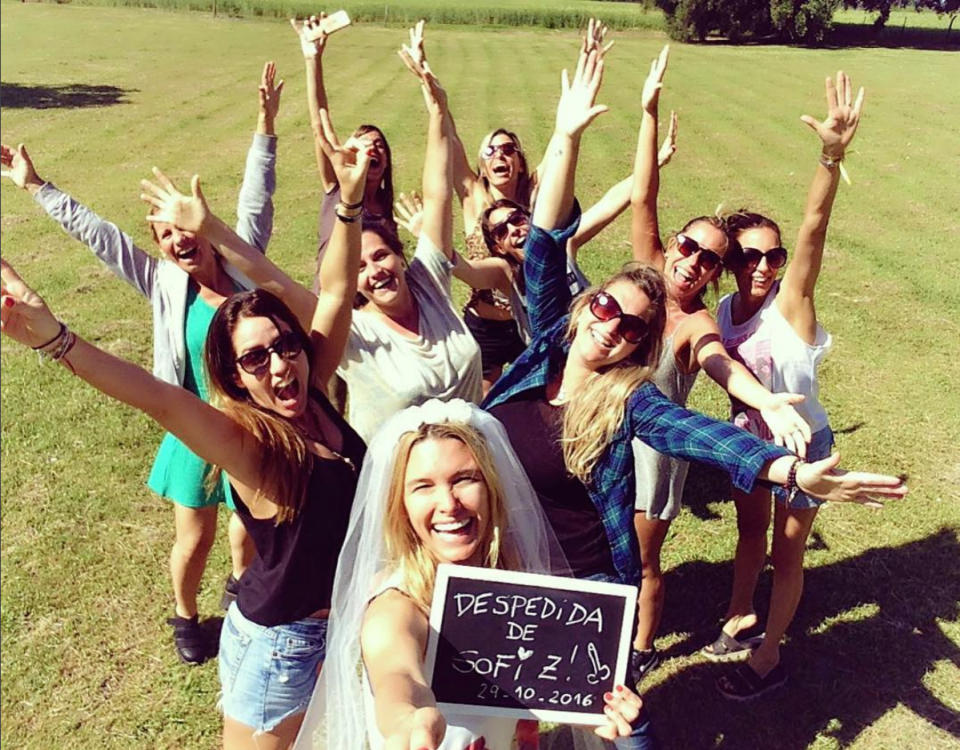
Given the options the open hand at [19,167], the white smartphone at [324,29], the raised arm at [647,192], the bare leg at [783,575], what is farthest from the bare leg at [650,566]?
the open hand at [19,167]

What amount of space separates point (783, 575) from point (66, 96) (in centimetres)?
1837

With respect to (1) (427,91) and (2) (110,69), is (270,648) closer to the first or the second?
(1) (427,91)

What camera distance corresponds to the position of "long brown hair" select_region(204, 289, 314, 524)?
2.21m

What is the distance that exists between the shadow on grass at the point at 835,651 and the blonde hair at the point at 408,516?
1.85 m

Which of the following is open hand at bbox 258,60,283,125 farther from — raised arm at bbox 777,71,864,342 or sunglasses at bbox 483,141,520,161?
raised arm at bbox 777,71,864,342

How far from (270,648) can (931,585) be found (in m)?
3.31

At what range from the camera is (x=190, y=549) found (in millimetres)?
3584

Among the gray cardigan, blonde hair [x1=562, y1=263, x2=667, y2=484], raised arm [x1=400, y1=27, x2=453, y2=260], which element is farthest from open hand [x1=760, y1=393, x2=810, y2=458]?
the gray cardigan

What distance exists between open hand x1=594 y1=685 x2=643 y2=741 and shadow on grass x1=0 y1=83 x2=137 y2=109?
17.9m

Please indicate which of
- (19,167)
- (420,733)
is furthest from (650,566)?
(19,167)

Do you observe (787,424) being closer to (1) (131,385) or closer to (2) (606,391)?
(2) (606,391)

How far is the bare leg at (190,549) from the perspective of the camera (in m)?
3.51

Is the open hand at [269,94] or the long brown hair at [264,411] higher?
the open hand at [269,94]

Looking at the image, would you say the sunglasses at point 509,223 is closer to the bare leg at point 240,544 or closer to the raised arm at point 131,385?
the bare leg at point 240,544
